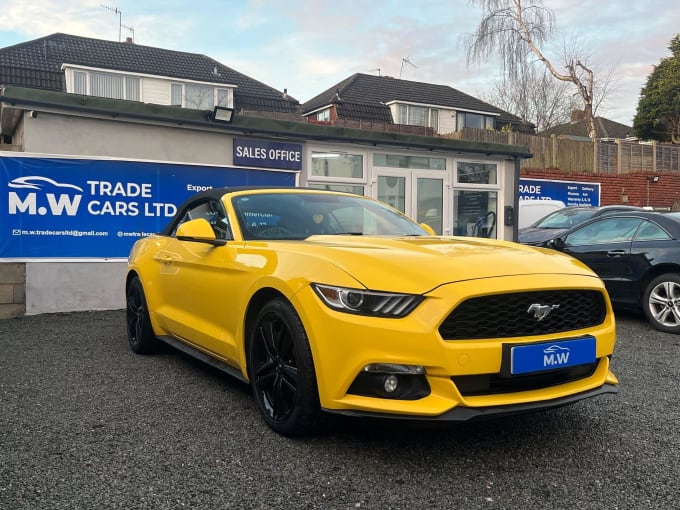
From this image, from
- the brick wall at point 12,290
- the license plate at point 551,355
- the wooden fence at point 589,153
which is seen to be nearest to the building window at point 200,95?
the wooden fence at point 589,153

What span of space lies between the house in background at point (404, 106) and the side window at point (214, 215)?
29876 millimetres

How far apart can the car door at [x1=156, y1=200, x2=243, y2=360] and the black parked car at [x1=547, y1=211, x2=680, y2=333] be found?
4.98m

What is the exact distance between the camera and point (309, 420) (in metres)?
3.05

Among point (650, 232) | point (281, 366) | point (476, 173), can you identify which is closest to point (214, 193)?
point (281, 366)

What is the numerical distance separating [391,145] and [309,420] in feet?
24.2

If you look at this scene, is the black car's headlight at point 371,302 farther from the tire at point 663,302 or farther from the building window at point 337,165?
the building window at point 337,165

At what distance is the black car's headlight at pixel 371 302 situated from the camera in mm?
2793

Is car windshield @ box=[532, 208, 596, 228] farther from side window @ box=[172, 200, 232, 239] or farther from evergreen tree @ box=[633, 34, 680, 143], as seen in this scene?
evergreen tree @ box=[633, 34, 680, 143]

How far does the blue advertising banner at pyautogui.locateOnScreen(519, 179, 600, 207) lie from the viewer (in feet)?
60.1

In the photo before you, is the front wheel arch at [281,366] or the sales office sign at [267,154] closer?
the front wheel arch at [281,366]

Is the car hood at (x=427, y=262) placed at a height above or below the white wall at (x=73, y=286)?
above

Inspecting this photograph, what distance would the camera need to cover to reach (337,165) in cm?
960

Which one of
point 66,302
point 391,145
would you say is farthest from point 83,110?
point 391,145

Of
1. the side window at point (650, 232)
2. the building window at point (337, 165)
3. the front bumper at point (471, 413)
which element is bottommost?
the front bumper at point (471, 413)
